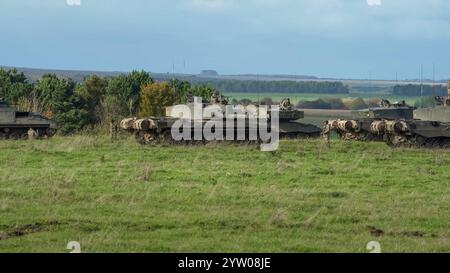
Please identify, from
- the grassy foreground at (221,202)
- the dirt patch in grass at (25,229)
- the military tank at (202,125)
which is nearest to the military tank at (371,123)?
the military tank at (202,125)

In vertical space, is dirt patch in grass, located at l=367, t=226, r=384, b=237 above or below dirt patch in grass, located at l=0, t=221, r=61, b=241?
below

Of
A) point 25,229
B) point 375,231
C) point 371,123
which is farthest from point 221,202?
point 371,123

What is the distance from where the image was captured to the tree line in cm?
5653

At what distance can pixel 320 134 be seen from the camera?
33875mm

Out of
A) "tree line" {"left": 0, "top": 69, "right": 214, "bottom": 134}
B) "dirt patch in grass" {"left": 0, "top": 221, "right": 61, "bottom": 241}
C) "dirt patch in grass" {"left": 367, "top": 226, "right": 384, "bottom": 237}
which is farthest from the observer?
"tree line" {"left": 0, "top": 69, "right": 214, "bottom": 134}

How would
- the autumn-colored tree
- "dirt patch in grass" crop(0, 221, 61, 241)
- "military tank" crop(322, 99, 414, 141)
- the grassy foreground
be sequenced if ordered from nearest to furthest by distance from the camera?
the grassy foreground
"dirt patch in grass" crop(0, 221, 61, 241)
"military tank" crop(322, 99, 414, 141)
the autumn-colored tree

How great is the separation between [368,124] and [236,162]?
11.5 m

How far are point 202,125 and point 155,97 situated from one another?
30.3 metres

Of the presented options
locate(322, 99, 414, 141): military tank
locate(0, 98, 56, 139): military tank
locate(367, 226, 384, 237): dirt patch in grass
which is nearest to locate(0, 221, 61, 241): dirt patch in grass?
locate(367, 226, 384, 237): dirt patch in grass

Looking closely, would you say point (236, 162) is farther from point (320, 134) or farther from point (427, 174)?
point (320, 134)

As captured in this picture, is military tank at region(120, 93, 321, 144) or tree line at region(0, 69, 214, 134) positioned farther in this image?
tree line at region(0, 69, 214, 134)

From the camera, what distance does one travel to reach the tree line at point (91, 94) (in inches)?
2226

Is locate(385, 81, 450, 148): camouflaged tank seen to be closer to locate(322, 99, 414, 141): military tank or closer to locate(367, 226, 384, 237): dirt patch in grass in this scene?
locate(322, 99, 414, 141): military tank

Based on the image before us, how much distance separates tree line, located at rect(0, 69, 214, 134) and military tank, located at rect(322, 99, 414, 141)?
63.7 feet
